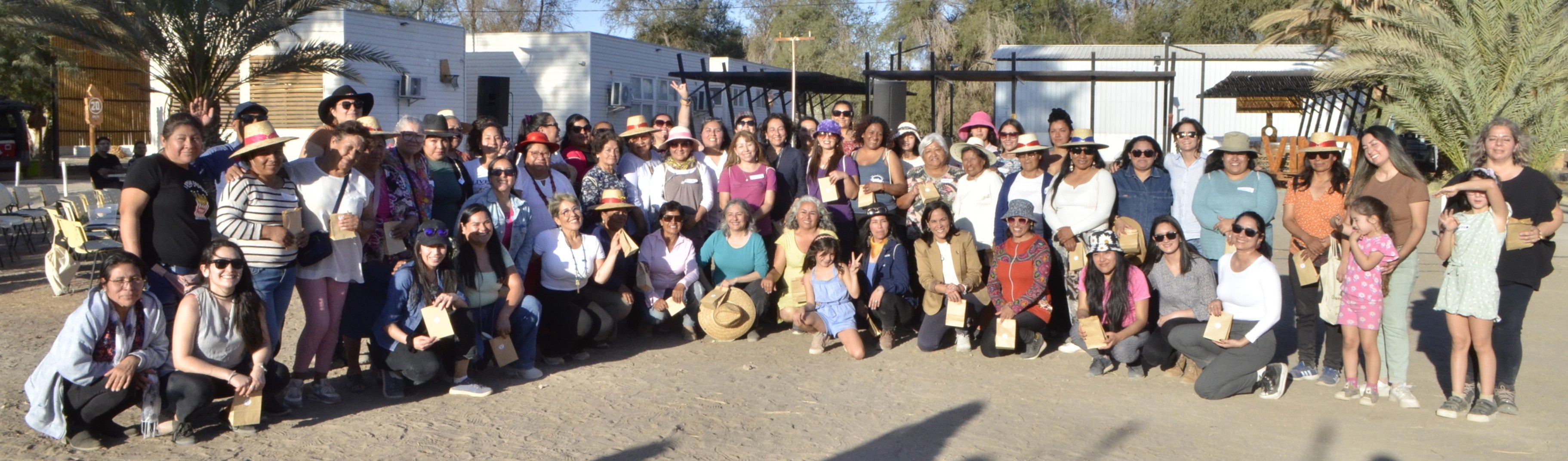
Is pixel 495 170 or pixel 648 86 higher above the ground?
pixel 648 86

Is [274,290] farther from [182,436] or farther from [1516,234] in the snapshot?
[1516,234]

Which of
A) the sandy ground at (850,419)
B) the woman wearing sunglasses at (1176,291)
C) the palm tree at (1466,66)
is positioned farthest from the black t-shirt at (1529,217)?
the palm tree at (1466,66)

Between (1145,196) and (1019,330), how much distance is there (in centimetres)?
116

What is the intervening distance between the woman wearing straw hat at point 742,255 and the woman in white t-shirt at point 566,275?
0.82 m

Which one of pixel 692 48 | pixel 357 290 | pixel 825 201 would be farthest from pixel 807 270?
pixel 692 48

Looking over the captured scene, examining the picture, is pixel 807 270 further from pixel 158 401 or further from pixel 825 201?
pixel 158 401

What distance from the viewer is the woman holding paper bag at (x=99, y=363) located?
4.77 metres

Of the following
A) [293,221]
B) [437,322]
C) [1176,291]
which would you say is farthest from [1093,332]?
[293,221]

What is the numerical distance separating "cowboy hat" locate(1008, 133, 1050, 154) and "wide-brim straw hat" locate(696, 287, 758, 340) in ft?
6.75

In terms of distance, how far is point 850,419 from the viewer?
5660mm

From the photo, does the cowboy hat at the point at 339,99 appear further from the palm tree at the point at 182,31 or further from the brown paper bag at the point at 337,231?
the palm tree at the point at 182,31

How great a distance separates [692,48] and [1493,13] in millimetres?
36211

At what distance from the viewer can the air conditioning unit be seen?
24.6 m

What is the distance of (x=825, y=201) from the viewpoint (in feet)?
26.2
